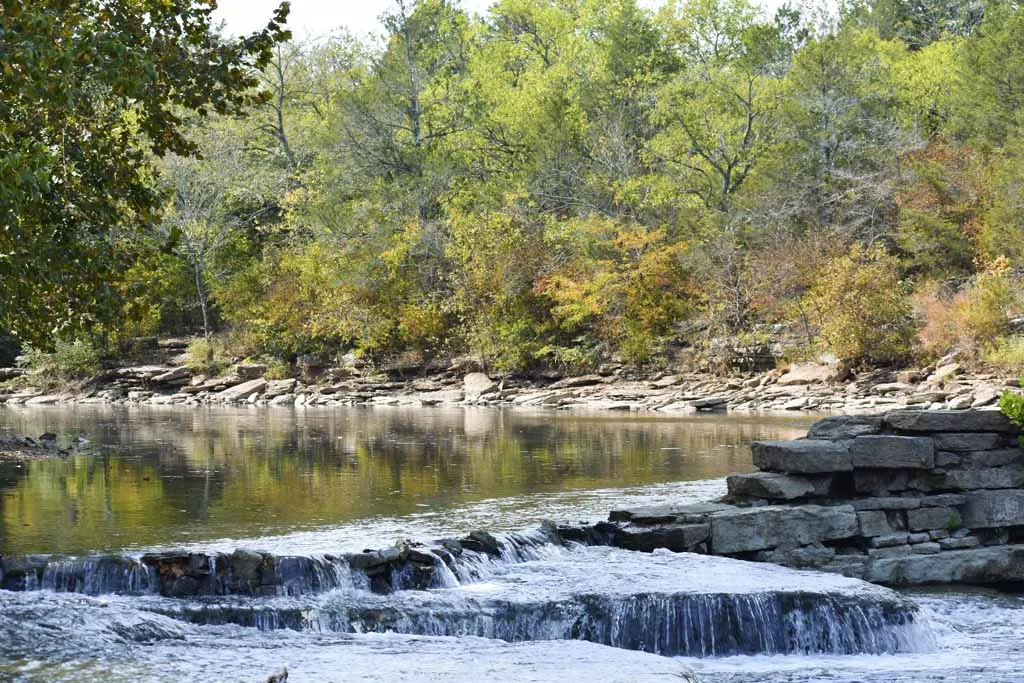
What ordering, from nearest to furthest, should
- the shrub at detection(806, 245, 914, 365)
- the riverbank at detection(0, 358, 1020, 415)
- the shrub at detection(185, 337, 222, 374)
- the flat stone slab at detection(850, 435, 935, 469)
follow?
the flat stone slab at detection(850, 435, 935, 469) < the riverbank at detection(0, 358, 1020, 415) < the shrub at detection(806, 245, 914, 365) < the shrub at detection(185, 337, 222, 374)

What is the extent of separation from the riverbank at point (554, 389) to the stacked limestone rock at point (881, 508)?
12.3m

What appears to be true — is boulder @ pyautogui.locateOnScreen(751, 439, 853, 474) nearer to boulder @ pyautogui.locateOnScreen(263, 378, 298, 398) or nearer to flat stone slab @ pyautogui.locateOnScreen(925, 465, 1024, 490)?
flat stone slab @ pyautogui.locateOnScreen(925, 465, 1024, 490)

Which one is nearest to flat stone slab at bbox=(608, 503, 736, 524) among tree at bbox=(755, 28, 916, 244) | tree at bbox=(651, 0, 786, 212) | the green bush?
the green bush

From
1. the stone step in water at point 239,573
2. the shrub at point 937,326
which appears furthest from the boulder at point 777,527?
the shrub at point 937,326

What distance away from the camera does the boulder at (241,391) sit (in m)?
40.6

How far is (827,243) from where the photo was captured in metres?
36.5

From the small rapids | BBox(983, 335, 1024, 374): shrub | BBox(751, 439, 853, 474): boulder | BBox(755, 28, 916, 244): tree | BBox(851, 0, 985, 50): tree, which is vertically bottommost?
the small rapids

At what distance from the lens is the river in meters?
8.67

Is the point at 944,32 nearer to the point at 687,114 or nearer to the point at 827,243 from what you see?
the point at 687,114

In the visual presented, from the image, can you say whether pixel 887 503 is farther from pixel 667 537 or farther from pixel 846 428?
pixel 667 537

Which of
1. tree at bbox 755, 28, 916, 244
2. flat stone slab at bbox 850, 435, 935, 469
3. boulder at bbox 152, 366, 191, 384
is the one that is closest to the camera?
flat stone slab at bbox 850, 435, 935, 469

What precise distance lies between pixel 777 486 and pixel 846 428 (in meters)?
1.39

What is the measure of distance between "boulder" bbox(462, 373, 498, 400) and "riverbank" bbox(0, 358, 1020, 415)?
0.11 feet

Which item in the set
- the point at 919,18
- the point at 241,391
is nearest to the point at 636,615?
the point at 241,391
